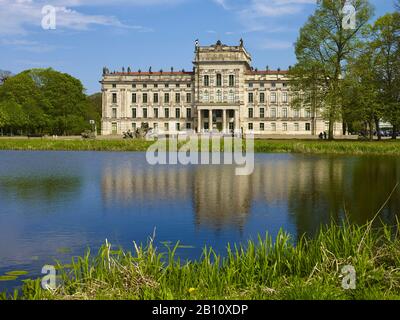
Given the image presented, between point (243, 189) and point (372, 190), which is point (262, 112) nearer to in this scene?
point (243, 189)

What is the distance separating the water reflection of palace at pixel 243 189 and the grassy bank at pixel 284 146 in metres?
7.04

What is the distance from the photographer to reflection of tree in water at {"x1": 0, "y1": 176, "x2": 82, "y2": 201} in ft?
56.2

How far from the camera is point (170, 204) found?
602 inches

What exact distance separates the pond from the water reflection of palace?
32mm

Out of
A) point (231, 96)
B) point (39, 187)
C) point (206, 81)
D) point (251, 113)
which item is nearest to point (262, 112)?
point (251, 113)

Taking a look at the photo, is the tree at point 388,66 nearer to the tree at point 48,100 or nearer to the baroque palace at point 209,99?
the baroque palace at point 209,99

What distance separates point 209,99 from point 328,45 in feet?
133

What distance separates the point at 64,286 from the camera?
7195mm

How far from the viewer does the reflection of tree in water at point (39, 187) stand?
17.1 meters

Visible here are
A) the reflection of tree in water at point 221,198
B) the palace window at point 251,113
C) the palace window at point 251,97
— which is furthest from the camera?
the palace window at point 251,113

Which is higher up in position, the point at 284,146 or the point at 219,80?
the point at 219,80

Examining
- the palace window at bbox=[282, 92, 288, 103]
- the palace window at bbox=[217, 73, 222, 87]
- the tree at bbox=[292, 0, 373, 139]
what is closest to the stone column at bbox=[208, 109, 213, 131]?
the palace window at bbox=[217, 73, 222, 87]

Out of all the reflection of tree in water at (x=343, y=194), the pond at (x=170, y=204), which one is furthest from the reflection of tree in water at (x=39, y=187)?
the reflection of tree in water at (x=343, y=194)

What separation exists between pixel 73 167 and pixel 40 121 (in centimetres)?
5100
